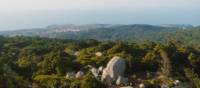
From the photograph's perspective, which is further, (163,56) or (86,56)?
(86,56)

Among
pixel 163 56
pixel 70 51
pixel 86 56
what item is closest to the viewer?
pixel 163 56

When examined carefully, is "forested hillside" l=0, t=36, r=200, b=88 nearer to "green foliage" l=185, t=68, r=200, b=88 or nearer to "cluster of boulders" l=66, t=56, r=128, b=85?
"green foliage" l=185, t=68, r=200, b=88

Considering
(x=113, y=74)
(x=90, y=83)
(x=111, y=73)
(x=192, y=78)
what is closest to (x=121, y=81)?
(x=113, y=74)

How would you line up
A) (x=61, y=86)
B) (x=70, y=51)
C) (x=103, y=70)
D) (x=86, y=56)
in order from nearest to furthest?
(x=61, y=86) < (x=103, y=70) < (x=86, y=56) < (x=70, y=51)

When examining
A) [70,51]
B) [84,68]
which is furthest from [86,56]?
[70,51]

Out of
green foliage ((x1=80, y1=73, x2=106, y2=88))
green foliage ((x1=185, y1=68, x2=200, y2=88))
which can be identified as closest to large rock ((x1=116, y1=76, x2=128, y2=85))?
green foliage ((x1=80, y1=73, x2=106, y2=88))

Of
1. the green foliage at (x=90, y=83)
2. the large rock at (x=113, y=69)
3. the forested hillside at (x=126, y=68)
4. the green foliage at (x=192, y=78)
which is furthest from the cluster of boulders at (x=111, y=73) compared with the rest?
the green foliage at (x=192, y=78)

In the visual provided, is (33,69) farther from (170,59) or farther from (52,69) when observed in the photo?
(170,59)

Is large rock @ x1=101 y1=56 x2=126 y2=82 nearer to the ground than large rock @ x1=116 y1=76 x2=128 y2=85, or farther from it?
farther from it

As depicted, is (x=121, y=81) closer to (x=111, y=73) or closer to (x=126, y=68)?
(x=111, y=73)
